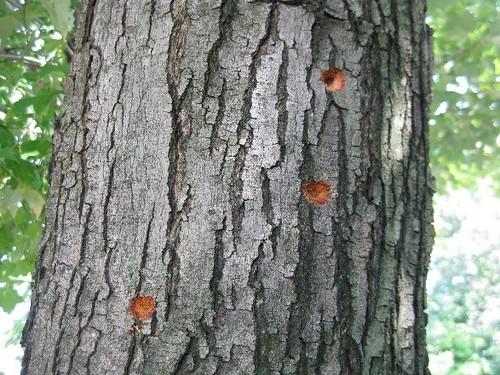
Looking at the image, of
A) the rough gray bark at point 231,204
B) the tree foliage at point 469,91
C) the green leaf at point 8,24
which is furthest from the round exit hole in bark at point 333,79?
the tree foliage at point 469,91

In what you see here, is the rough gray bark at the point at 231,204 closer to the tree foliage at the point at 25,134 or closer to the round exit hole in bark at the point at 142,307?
the round exit hole in bark at the point at 142,307

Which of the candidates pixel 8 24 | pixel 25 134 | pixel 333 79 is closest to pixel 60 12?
pixel 333 79

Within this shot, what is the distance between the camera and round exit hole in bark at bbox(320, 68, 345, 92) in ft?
4.34

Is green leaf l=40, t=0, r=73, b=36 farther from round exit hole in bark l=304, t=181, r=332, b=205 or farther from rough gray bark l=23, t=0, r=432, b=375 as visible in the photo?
round exit hole in bark l=304, t=181, r=332, b=205

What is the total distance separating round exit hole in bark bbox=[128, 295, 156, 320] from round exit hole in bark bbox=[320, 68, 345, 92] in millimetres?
617

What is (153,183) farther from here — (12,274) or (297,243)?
(12,274)

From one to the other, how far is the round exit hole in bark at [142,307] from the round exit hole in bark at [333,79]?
2.02 ft

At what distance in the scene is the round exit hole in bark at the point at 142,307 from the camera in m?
1.20

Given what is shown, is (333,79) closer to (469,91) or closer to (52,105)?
(52,105)

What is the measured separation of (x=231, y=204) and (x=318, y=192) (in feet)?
0.64

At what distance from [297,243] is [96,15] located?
78 cm

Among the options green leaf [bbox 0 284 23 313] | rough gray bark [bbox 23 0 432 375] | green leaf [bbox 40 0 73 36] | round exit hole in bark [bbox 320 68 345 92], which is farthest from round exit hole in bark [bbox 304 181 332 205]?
green leaf [bbox 0 284 23 313]

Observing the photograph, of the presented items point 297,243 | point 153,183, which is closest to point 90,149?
point 153,183

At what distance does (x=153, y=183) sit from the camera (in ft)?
4.12
